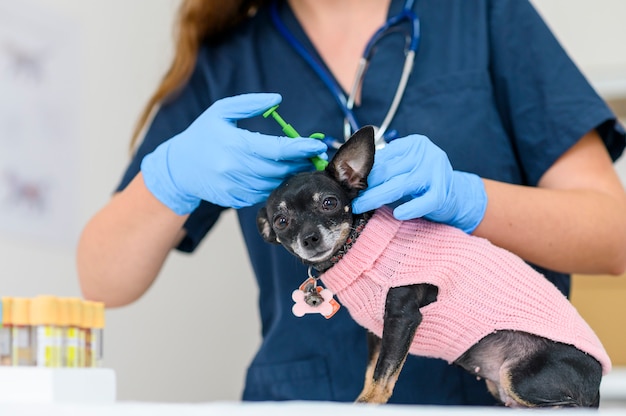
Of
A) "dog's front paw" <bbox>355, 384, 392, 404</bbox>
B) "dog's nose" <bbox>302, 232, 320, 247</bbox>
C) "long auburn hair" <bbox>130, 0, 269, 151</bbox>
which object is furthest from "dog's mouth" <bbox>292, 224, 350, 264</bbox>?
"long auburn hair" <bbox>130, 0, 269, 151</bbox>

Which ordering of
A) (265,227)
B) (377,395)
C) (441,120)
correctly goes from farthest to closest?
(441,120) < (265,227) < (377,395)

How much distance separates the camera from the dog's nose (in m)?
0.90

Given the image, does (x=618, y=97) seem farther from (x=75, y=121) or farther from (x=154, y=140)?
(x=75, y=121)

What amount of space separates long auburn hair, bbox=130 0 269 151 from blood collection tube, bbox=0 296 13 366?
588mm

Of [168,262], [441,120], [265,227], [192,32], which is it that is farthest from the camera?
[168,262]

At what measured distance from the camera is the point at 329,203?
91 centimetres

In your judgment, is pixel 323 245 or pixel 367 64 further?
pixel 367 64

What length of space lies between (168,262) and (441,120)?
111 cm

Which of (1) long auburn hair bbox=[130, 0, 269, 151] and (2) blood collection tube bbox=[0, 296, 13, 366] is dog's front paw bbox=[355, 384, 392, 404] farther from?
(1) long auburn hair bbox=[130, 0, 269, 151]

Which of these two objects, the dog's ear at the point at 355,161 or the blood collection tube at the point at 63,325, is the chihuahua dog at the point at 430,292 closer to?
the dog's ear at the point at 355,161

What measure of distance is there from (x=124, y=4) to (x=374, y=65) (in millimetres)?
972

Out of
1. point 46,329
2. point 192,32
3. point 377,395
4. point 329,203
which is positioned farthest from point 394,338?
point 192,32

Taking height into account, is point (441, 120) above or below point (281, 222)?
above

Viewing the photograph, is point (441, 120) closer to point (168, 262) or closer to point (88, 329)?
point (88, 329)
